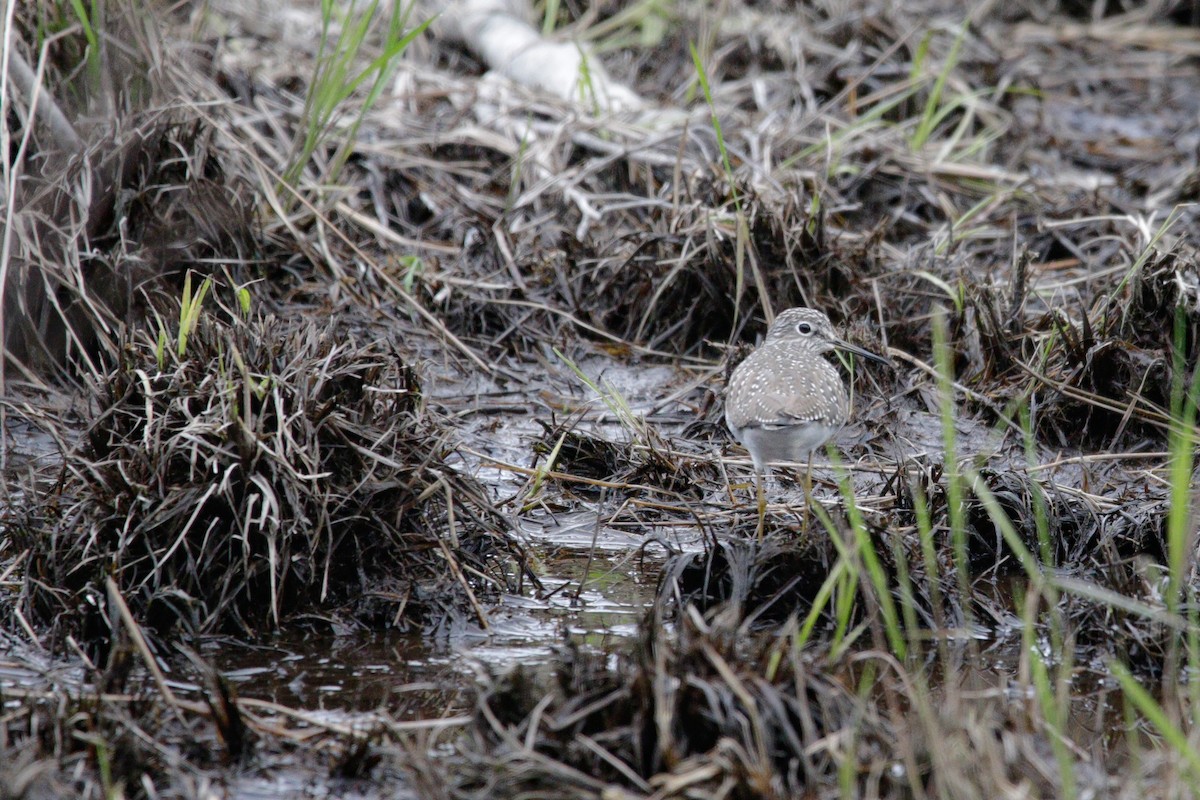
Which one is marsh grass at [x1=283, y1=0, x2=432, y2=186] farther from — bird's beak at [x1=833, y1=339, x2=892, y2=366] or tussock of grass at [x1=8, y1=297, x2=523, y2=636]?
bird's beak at [x1=833, y1=339, x2=892, y2=366]

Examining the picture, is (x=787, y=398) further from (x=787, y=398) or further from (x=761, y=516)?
(x=761, y=516)

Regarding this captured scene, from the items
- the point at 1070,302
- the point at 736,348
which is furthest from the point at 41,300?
the point at 1070,302

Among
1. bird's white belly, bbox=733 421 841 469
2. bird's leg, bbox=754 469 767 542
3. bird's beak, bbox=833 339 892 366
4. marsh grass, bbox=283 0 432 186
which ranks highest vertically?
marsh grass, bbox=283 0 432 186

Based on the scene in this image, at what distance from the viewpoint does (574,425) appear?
636cm

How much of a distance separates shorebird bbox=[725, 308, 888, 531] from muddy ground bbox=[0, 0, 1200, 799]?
21 centimetres

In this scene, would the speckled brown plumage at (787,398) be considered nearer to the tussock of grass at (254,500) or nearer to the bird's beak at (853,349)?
the bird's beak at (853,349)

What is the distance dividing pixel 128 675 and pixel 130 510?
66 centimetres

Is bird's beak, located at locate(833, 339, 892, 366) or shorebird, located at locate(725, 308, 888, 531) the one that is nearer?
shorebird, located at locate(725, 308, 888, 531)

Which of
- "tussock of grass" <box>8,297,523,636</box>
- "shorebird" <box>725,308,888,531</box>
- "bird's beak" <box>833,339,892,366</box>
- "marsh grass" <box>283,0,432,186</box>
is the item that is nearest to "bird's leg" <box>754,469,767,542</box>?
"shorebird" <box>725,308,888,531</box>

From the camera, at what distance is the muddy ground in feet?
12.6

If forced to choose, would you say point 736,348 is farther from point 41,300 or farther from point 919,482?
point 41,300

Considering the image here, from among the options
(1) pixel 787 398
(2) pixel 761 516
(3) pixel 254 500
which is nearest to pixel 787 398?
(1) pixel 787 398

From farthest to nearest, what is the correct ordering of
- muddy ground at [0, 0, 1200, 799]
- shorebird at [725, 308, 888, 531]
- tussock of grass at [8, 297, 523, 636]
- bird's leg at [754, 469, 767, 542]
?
1. shorebird at [725, 308, 888, 531]
2. bird's leg at [754, 469, 767, 542]
3. tussock of grass at [8, 297, 523, 636]
4. muddy ground at [0, 0, 1200, 799]

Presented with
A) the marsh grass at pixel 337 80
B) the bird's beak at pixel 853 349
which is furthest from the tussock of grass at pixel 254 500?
the bird's beak at pixel 853 349
